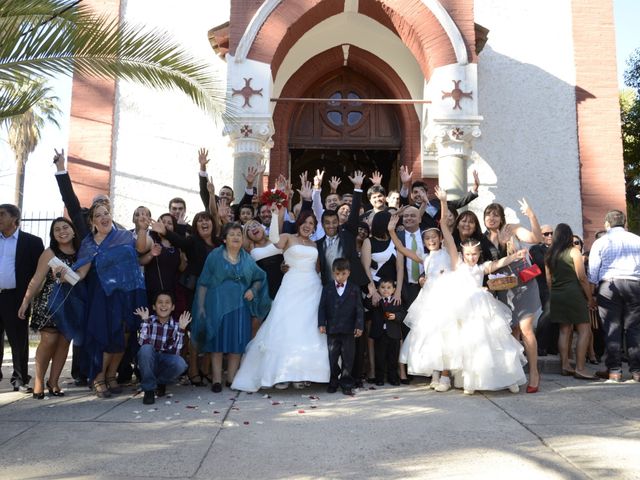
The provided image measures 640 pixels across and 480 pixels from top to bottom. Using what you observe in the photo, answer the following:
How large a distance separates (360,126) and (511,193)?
3279 millimetres

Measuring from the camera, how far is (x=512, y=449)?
11.9ft

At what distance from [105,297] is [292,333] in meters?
1.85

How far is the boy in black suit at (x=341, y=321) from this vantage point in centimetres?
548

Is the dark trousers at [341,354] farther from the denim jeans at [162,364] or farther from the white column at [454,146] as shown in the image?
the white column at [454,146]

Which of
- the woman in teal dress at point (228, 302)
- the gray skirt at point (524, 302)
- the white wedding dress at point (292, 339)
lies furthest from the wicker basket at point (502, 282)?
the woman in teal dress at point (228, 302)

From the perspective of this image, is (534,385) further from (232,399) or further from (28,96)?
(28,96)

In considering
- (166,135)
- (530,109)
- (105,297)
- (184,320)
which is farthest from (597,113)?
(105,297)

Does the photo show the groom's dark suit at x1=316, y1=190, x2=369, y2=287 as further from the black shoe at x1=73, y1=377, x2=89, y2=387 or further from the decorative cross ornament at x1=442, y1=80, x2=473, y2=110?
the decorative cross ornament at x1=442, y1=80, x2=473, y2=110

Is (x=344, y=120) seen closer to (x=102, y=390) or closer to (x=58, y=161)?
(x=58, y=161)

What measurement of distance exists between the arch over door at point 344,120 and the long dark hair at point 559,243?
17.7 feet

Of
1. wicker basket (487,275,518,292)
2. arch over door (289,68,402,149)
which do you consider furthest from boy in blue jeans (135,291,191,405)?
arch over door (289,68,402,149)

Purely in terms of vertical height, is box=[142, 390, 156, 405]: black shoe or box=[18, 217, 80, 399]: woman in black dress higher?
box=[18, 217, 80, 399]: woman in black dress

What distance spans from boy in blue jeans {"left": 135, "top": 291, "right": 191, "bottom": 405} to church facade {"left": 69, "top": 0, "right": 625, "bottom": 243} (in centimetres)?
394

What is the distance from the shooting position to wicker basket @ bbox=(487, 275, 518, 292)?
5.37 m
